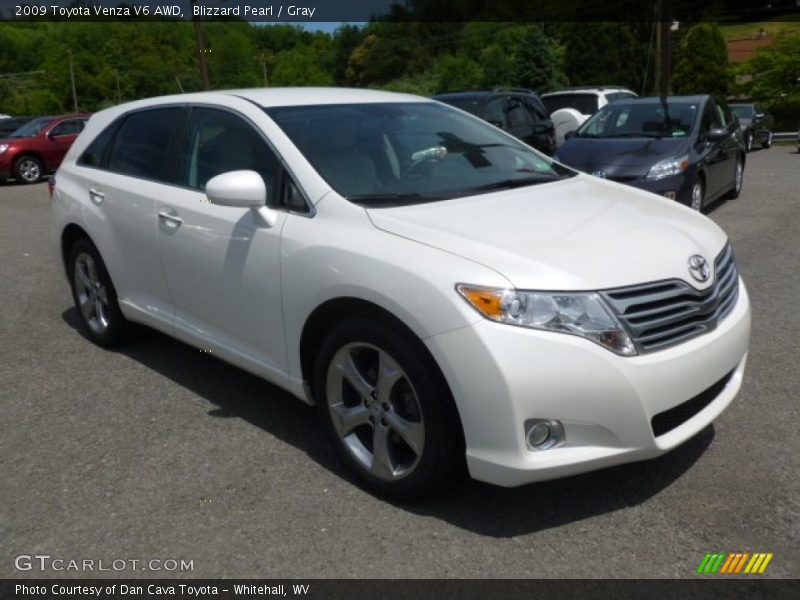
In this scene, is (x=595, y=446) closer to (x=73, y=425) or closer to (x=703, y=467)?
(x=703, y=467)

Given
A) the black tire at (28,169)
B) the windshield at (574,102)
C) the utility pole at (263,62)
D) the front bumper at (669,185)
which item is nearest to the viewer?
the front bumper at (669,185)

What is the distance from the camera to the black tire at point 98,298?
5160 mm

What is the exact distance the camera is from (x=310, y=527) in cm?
316

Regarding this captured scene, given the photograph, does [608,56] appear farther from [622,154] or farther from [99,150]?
[99,150]

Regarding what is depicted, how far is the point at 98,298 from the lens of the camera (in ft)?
17.6

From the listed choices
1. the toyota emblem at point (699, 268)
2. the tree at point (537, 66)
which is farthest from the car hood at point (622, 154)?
the tree at point (537, 66)

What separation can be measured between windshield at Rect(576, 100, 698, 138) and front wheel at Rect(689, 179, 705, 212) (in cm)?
62

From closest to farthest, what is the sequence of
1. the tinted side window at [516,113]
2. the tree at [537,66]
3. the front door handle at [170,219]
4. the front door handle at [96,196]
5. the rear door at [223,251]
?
1. the rear door at [223,251]
2. the front door handle at [170,219]
3. the front door handle at [96,196]
4. the tinted side window at [516,113]
5. the tree at [537,66]

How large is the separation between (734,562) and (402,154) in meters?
2.33

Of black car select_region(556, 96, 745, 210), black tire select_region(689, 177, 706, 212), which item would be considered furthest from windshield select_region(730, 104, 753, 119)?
black tire select_region(689, 177, 706, 212)

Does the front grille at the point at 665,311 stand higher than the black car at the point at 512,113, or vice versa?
the front grille at the point at 665,311

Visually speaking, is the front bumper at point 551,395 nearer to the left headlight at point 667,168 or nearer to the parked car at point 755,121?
the left headlight at point 667,168

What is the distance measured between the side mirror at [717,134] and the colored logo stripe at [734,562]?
760 centimetres

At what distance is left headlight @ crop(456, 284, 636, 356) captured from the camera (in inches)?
112
